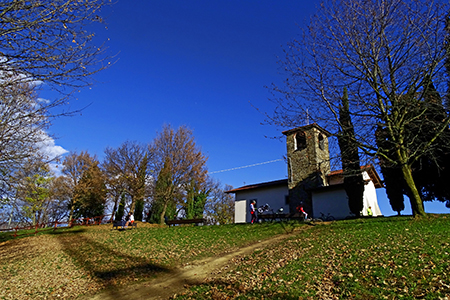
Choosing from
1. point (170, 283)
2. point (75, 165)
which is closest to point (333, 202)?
point (170, 283)

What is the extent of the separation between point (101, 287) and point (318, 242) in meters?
7.68

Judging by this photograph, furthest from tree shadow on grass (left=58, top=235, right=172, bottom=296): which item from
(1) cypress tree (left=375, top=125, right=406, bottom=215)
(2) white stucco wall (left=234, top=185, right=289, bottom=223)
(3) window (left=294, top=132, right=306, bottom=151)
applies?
(3) window (left=294, top=132, right=306, bottom=151)

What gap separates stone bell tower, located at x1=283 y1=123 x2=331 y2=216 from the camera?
2411 centimetres

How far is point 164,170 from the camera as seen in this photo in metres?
27.3

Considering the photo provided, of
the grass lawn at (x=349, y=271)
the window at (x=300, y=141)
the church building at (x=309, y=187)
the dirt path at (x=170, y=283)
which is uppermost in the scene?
the window at (x=300, y=141)

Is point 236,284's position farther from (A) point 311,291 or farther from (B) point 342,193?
(B) point 342,193

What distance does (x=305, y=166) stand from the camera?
2512 centimetres

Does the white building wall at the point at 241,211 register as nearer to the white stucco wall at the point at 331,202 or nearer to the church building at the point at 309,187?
the church building at the point at 309,187

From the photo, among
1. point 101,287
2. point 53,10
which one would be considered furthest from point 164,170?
point 53,10

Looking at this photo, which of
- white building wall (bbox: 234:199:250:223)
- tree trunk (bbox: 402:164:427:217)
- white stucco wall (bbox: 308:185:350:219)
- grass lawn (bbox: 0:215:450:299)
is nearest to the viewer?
grass lawn (bbox: 0:215:450:299)

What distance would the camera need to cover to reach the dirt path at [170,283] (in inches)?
279

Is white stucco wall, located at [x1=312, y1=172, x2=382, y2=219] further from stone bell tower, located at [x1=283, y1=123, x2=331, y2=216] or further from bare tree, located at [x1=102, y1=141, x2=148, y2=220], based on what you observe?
bare tree, located at [x1=102, y1=141, x2=148, y2=220]

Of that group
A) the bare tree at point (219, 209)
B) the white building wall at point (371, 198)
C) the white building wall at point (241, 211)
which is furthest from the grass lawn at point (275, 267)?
the bare tree at point (219, 209)

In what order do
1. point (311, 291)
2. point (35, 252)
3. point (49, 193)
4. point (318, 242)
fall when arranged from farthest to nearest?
1. point (49, 193)
2. point (35, 252)
3. point (318, 242)
4. point (311, 291)
